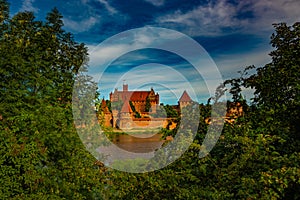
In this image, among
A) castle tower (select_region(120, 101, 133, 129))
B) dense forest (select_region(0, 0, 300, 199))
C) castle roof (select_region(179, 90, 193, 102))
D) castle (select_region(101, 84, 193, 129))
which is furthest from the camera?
castle tower (select_region(120, 101, 133, 129))

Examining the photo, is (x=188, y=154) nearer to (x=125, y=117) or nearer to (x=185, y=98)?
(x=185, y=98)

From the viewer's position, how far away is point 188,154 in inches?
175

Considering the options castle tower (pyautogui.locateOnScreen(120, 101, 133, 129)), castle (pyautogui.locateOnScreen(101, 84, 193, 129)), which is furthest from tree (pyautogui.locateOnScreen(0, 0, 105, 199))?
castle tower (pyautogui.locateOnScreen(120, 101, 133, 129))

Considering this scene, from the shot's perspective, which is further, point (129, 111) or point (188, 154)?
point (129, 111)

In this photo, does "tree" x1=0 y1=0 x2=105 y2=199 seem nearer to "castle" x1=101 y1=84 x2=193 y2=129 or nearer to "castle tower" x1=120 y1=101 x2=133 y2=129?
"castle" x1=101 y1=84 x2=193 y2=129

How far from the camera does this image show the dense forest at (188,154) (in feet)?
13.2

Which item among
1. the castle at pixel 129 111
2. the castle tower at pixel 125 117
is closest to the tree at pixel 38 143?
the castle at pixel 129 111

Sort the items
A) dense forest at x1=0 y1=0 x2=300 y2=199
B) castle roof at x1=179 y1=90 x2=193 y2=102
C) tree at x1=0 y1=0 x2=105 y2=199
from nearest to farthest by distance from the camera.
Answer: dense forest at x1=0 y1=0 x2=300 y2=199 < castle roof at x1=179 y1=90 x2=193 y2=102 < tree at x1=0 y1=0 x2=105 y2=199

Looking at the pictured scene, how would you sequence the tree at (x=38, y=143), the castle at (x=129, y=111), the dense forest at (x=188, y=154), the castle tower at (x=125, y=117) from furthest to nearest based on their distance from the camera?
1. the castle tower at (x=125, y=117)
2. the tree at (x=38, y=143)
3. the castle at (x=129, y=111)
4. the dense forest at (x=188, y=154)

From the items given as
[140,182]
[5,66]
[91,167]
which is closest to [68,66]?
[5,66]

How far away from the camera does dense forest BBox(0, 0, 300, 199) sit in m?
4.03

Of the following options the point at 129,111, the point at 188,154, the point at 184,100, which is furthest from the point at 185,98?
the point at 129,111

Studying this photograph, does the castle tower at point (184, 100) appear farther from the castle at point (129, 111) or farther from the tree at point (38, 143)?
the tree at point (38, 143)

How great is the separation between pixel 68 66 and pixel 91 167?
786 centimetres
